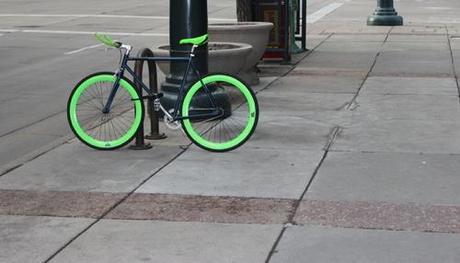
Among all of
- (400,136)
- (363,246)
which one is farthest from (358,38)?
(363,246)

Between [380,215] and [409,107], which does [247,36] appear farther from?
[380,215]

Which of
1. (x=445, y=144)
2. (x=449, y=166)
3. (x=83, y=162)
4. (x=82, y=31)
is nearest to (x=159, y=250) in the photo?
(x=83, y=162)

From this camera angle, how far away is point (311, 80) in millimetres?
12500

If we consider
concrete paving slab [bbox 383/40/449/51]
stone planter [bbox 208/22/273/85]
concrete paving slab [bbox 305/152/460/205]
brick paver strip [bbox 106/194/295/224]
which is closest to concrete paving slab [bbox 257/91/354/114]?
stone planter [bbox 208/22/273/85]

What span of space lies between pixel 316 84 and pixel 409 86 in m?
1.34

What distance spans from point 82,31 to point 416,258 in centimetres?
1749

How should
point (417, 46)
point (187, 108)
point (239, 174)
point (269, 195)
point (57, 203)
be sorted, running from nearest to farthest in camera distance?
point (57, 203) < point (269, 195) < point (239, 174) < point (187, 108) < point (417, 46)

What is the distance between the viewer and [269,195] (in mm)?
6285

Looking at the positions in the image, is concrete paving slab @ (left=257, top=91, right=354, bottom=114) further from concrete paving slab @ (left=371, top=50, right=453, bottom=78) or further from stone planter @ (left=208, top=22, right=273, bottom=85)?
concrete paving slab @ (left=371, top=50, right=453, bottom=78)

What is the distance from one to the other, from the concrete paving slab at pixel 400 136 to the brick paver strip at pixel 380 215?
1834 millimetres

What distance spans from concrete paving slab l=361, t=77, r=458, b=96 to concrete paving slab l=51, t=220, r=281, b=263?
19.7 ft

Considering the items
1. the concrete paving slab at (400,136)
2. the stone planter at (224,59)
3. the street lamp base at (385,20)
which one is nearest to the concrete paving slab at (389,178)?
the concrete paving slab at (400,136)

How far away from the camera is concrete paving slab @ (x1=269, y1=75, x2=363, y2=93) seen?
11.5 m

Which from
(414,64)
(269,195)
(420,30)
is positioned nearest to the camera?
(269,195)
